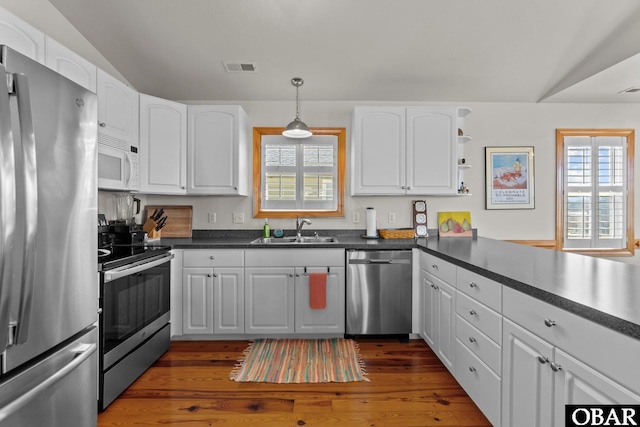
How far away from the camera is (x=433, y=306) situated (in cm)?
253

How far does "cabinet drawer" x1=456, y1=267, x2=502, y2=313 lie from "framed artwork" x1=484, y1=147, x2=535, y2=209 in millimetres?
1850

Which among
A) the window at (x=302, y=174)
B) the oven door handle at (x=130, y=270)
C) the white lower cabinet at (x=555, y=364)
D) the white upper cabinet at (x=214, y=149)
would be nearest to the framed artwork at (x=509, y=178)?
the window at (x=302, y=174)

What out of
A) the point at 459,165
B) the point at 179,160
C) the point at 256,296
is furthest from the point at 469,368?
the point at 179,160

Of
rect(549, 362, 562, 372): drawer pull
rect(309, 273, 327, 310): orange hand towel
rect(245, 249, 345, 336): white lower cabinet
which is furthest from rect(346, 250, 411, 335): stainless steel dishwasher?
rect(549, 362, 562, 372): drawer pull

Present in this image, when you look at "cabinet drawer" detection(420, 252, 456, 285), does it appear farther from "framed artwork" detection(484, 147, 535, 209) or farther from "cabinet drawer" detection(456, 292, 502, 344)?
"framed artwork" detection(484, 147, 535, 209)

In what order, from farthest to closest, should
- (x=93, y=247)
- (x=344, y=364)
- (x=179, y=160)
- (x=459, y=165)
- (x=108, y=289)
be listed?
(x=459, y=165)
(x=179, y=160)
(x=344, y=364)
(x=108, y=289)
(x=93, y=247)

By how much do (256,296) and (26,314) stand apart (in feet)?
6.28

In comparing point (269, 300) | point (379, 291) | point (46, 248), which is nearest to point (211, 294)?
point (269, 300)

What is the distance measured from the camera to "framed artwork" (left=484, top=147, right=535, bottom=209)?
349 centimetres

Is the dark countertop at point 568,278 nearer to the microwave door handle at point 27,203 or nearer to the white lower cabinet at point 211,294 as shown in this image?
the white lower cabinet at point 211,294

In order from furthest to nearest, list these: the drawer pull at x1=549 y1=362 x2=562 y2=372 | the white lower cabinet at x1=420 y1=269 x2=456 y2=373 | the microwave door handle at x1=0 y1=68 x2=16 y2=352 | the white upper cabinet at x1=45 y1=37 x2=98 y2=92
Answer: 1. the white lower cabinet at x1=420 y1=269 x2=456 y2=373
2. the white upper cabinet at x1=45 y1=37 x2=98 y2=92
3. the drawer pull at x1=549 y1=362 x2=562 y2=372
4. the microwave door handle at x1=0 y1=68 x2=16 y2=352

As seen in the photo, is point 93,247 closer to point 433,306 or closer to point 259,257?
point 259,257

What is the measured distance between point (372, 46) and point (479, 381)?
2462mm

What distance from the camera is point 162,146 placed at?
296cm
